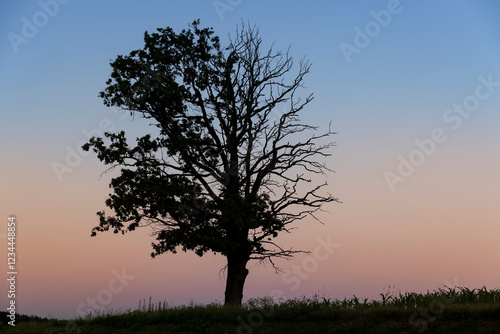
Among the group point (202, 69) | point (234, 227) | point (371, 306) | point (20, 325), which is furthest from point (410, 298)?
point (20, 325)

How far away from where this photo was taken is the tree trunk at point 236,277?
2703 cm

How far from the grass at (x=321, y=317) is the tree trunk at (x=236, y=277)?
289cm

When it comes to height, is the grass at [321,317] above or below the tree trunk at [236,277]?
below

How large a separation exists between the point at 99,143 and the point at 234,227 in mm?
7376

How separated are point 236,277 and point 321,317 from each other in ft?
24.9

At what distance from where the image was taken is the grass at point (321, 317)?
698 inches

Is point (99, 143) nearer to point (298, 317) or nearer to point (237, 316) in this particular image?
point (237, 316)

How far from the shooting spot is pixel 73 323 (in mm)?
25000

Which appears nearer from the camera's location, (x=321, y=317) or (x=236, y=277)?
(x=321, y=317)

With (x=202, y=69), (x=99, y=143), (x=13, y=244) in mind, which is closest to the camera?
(x=13, y=244)

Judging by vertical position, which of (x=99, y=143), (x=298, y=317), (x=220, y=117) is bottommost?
(x=298, y=317)

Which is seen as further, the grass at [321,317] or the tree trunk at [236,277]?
the tree trunk at [236,277]

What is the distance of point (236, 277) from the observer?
27109 mm

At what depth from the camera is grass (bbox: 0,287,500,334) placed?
17.7 metres
